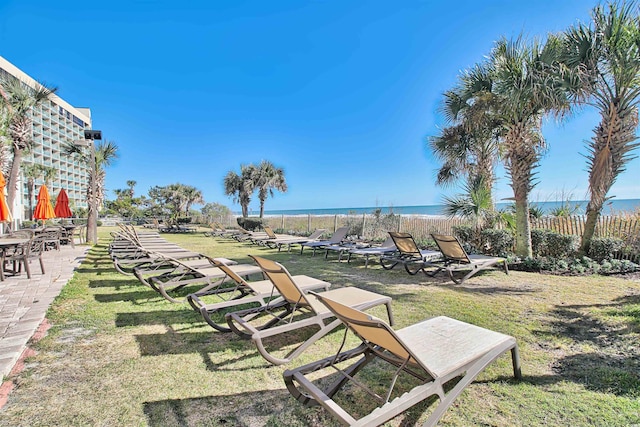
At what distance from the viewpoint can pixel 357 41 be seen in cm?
1568

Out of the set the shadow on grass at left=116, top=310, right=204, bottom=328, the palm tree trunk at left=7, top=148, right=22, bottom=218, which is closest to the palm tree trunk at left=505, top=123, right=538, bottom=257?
the shadow on grass at left=116, top=310, right=204, bottom=328

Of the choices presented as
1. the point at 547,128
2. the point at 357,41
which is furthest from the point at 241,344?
the point at 357,41

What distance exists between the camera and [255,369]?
277cm

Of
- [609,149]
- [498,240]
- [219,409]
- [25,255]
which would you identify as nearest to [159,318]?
[219,409]

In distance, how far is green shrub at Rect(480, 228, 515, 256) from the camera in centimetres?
850

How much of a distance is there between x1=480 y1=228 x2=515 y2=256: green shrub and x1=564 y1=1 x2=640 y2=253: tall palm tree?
6.34 feet

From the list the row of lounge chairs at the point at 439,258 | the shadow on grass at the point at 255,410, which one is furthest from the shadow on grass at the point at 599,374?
the row of lounge chairs at the point at 439,258

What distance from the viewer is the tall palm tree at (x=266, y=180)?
2528cm

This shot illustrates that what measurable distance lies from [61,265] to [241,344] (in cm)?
719

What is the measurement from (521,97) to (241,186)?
74.8 feet

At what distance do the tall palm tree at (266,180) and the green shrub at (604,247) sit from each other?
Result: 2121cm

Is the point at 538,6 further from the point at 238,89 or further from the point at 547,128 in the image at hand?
the point at 238,89

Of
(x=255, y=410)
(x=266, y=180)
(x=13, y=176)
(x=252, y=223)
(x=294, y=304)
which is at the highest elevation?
(x=266, y=180)

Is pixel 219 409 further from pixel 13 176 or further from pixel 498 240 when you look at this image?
pixel 13 176
